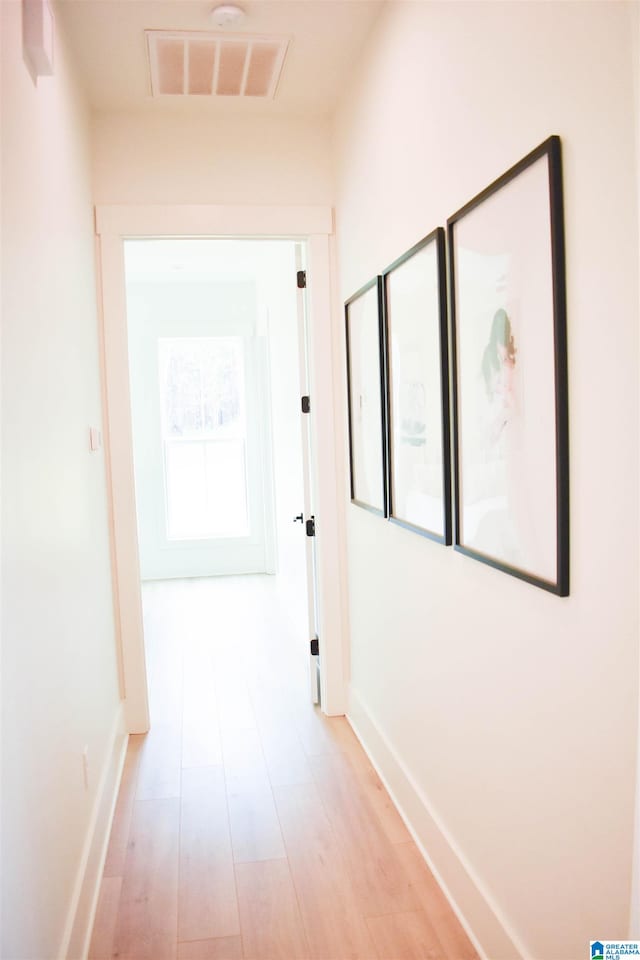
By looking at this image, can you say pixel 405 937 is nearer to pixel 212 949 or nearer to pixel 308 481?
pixel 212 949

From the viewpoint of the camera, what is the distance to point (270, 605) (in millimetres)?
5691

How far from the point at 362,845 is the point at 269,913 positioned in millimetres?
417

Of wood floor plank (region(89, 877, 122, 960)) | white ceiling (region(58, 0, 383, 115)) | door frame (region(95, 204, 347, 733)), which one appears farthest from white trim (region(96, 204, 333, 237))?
wood floor plank (region(89, 877, 122, 960))

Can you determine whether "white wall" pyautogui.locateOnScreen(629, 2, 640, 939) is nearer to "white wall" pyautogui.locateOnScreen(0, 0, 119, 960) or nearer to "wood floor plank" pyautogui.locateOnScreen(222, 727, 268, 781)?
"white wall" pyautogui.locateOnScreen(0, 0, 119, 960)

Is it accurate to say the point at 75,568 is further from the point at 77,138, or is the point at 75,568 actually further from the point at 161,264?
the point at 161,264

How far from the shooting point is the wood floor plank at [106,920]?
201 cm

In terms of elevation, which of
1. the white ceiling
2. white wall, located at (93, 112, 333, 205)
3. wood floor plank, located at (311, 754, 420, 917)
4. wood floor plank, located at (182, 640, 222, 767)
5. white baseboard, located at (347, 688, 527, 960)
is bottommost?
wood floor plank, located at (182, 640, 222, 767)

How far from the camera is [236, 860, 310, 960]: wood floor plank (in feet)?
6.56

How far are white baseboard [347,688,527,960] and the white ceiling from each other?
8.29 ft

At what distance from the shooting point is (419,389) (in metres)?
2.23

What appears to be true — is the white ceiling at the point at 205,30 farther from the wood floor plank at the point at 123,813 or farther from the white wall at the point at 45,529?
the wood floor plank at the point at 123,813

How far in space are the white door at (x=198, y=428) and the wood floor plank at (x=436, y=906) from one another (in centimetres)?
445

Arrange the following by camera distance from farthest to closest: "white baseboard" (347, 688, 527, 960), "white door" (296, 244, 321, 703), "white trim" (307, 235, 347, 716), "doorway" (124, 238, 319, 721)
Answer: "doorway" (124, 238, 319, 721) < "white door" (296, 244, 321, 703) < "white trim" (307, 235, 347, 716) < "white baseboard" (347, 688, 527, 960)

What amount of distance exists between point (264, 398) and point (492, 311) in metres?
5.07
